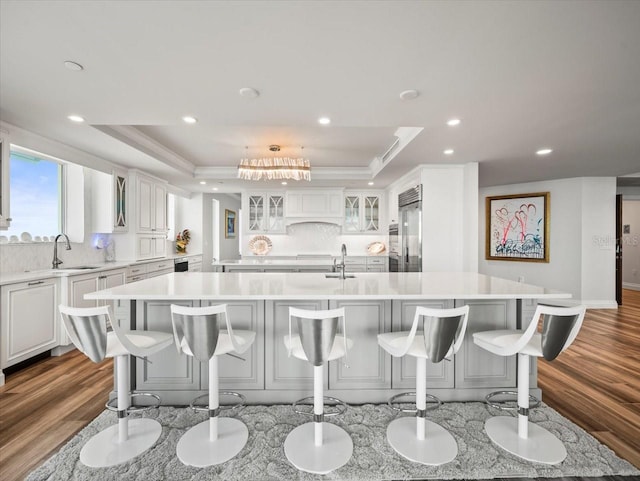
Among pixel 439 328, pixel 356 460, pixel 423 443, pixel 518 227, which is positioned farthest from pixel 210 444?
pixel 518 227

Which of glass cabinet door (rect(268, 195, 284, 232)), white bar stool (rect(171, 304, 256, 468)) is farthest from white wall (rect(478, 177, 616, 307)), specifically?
white bar stool (rect(171, 304, 256, 468))

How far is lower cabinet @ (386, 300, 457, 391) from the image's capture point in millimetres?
2398

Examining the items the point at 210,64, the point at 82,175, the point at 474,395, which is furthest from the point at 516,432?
the point at 82,175

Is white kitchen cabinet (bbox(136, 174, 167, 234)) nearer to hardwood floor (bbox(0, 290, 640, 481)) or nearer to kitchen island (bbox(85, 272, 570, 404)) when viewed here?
hardwood floor (bbox(0, 290, 640, 481))

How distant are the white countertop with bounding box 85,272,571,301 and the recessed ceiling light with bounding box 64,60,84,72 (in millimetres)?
1434

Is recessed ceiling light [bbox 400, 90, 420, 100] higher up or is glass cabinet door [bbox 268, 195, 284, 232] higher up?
recessed ceiling light [bbox 400, 90, 420, 100]

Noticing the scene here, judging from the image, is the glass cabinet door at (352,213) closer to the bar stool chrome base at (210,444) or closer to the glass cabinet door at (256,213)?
the glass cabinet door at (256,213)

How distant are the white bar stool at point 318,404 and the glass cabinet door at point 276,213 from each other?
4.84 metres

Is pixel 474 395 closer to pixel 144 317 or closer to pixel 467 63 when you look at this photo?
pixel 467 63

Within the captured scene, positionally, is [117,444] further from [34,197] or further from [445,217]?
[445,217]

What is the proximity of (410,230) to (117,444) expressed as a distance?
13.7 feet

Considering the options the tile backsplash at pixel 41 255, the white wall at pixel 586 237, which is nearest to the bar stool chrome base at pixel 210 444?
the tile backsplash at pixel 41 255

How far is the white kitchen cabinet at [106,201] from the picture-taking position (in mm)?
4441

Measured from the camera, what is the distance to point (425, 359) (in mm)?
1900
